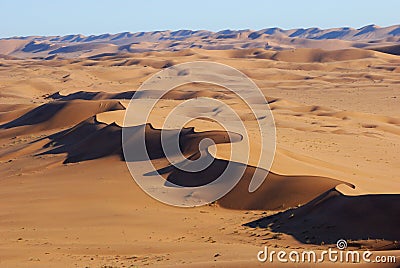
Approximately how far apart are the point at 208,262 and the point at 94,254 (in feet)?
9.12

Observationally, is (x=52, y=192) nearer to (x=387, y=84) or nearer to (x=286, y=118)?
(x=286, y=118)

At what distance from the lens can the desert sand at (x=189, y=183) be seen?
33.0ft

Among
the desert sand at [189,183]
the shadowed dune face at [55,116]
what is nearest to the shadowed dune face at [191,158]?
the desert sand at [189,183]

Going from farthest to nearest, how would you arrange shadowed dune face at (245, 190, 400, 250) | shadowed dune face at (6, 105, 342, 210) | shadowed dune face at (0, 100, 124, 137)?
shadowed dune face at (0, 100, 124, 137) < shadowed dune face at (6, 105, 342, 210) < shadowed dune face at (245, 190, 400, 250)

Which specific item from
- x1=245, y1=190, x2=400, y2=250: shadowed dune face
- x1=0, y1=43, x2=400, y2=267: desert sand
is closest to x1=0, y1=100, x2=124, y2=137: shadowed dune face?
x1=0, y1=43, x2=400, y2=267: desert sand

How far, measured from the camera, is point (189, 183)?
53.3 ft

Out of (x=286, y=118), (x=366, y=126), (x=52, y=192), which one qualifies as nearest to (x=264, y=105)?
(x=286, y=118)

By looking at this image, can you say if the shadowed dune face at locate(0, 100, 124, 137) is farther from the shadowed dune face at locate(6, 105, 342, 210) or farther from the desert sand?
the shadowed dune face at locate(6, 105, 342, 210)

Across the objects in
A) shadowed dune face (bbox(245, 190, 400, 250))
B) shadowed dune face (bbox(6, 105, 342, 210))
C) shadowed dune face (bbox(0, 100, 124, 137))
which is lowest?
shadowed dune face (bbox(0, 100, 124, 137))

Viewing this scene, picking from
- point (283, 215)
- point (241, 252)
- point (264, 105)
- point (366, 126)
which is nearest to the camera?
point (241, 252)

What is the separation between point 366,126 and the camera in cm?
2919

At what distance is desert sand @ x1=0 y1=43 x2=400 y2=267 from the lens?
396 inches

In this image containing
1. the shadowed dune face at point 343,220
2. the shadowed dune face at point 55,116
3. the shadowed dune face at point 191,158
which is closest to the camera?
the shadowed dune face at point 343,220

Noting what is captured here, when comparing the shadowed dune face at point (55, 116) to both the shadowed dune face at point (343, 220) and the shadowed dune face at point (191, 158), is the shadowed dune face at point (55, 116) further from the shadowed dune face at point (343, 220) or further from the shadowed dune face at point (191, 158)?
the shadowed dune face at point (343, 220)
